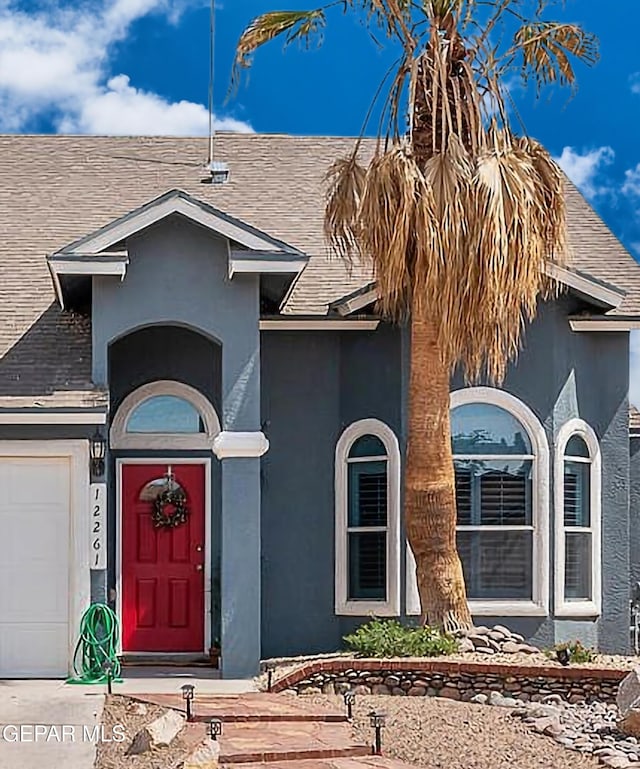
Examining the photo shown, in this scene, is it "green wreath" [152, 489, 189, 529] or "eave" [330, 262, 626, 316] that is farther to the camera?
"green wreath" [152, 489, 189, 529]

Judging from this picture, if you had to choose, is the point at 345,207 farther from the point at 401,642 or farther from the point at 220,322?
the point at 401,642

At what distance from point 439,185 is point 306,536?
4714mm

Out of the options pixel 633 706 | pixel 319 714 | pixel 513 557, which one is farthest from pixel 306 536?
pixel 633 706

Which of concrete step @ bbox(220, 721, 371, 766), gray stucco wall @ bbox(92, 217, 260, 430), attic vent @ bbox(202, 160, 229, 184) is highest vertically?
attic vent @ bbox(202, 160, 229, 184)

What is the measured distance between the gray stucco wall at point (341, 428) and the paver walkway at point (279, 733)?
10.8 feet

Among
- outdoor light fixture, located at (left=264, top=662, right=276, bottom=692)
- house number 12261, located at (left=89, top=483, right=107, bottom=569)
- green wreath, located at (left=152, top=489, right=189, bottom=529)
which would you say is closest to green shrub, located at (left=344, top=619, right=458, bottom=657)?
outdoor light fixture, located at (left=264, top=662, right=276, bottom=692)

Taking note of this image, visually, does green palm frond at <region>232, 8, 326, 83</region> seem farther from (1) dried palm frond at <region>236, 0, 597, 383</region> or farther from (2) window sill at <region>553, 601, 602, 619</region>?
(2) window sill at <region>553, 601, 602, 619</region>

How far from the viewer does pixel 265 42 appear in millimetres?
15352

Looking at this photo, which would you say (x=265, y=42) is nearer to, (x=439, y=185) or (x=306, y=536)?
(x=439, y=185)

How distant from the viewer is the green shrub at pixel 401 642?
47.2 feet

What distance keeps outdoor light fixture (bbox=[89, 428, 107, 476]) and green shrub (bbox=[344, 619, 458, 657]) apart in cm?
330

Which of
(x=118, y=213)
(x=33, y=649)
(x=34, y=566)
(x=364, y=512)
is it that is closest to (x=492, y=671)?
(x=364, y=512)

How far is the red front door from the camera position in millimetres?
16391

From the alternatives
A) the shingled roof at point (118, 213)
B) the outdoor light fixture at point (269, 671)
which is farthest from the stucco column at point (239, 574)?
the shingled roof at point (118, 213)
